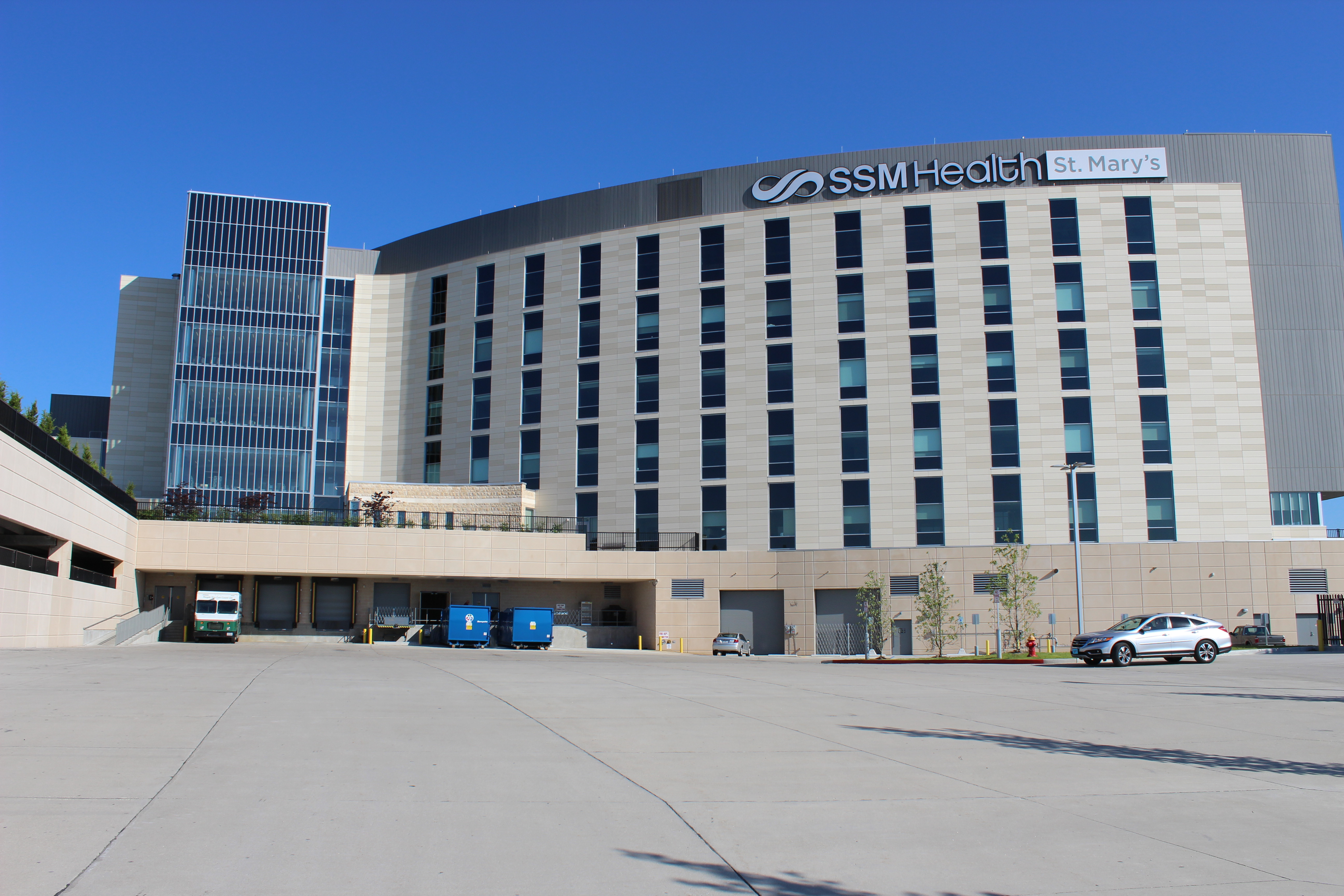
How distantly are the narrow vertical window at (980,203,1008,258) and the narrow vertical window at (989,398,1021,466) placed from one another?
9.52 m

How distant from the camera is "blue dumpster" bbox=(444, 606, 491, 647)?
5412 centimetres

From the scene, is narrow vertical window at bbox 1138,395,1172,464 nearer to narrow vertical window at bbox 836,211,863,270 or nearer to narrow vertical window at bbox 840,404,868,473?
narrow vertical window at bbox 840,404,868,473

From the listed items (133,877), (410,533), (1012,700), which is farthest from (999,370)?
Result: (133,877)

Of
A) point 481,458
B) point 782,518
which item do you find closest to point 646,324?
point 481,458

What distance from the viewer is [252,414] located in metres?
72.8

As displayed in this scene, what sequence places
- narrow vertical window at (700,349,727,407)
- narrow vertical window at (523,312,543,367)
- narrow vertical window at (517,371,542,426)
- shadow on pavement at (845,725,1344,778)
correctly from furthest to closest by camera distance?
narrow vertical window at (523,312,543,367), narrow vertical window at (517,371,542,426), narrow vertical window at (700,349,727,407), shadow on pavement at (845,725,1344,778)

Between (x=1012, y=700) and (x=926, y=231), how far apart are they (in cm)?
4698

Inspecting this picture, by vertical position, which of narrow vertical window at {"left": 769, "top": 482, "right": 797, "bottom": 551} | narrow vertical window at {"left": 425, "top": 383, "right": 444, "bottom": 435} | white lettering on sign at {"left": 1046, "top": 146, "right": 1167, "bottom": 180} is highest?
white lettering on sign at {"left": 1046, "top": 146, "right": 1167, "bottom": 180}

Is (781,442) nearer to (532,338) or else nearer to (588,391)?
(588,391)

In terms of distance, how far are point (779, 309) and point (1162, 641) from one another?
35.4m

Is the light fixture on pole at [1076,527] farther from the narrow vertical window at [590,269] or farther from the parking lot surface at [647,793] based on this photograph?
the narrow vertical window at [590,269]

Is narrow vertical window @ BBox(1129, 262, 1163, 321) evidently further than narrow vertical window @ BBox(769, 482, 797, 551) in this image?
No

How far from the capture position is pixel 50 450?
119 feet

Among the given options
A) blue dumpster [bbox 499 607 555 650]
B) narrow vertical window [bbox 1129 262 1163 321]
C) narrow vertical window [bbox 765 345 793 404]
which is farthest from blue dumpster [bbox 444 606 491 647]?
narrow vertical window [bbox 1129 262 1163 321]
